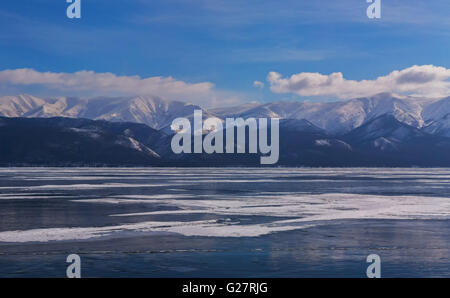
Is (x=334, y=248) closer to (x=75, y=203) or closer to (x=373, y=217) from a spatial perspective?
(x=373, y=217)

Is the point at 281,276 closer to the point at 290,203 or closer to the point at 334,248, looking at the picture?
the point at 334,248

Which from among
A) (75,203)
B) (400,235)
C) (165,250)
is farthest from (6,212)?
(400,235)

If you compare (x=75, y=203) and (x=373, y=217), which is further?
(x=75, y=203)

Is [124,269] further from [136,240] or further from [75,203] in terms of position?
[75,203]

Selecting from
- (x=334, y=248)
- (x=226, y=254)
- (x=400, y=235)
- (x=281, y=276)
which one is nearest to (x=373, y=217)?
(x=400, y=235)

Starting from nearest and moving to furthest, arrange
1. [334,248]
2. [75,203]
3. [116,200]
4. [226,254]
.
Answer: [226,254], [334,248], [75,203], [116,200]

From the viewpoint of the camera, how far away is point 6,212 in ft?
144

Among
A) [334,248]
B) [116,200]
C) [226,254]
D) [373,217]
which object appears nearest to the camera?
[226,254]

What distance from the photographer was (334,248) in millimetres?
28891

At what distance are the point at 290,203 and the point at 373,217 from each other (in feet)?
39.2

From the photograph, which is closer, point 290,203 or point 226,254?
point 226,254
